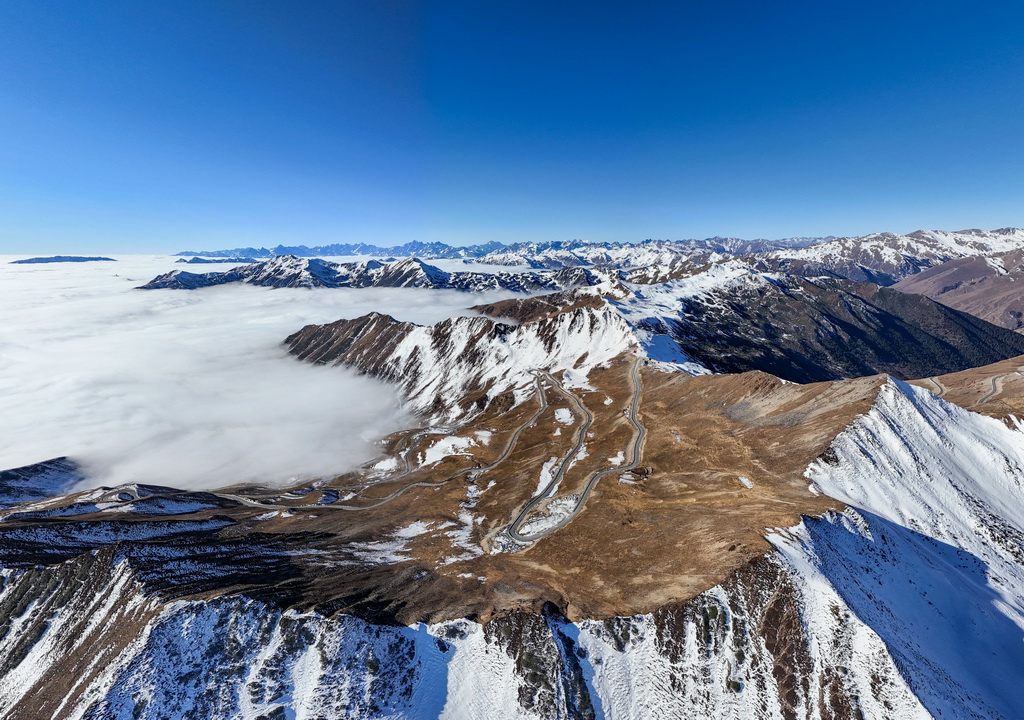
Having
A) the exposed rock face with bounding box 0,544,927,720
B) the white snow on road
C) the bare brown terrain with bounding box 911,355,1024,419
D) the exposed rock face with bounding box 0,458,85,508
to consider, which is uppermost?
the bare brown terrain with bounding box 911,355,1024,419

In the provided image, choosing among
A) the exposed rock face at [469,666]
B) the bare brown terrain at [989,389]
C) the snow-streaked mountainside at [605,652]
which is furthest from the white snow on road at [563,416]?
the bare brown terrain at [989,389]

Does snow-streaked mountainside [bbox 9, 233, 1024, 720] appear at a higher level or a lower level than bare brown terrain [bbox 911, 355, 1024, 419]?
lower

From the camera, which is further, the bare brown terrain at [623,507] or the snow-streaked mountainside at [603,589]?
the bare brown terrain at [623,507]

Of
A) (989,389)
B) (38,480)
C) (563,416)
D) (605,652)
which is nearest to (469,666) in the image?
(605,652)

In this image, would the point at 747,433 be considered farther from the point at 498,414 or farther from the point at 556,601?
the point at 498,414

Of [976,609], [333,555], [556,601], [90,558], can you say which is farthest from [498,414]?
[976,609]

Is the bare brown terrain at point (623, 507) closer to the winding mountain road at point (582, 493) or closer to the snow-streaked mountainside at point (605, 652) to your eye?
the winding mountain road at point (582, 493)

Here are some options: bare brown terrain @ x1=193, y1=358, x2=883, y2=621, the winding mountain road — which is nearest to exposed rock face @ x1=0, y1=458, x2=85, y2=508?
bare brown terrain @ x1=193, y1=358, x2=883, y2=621

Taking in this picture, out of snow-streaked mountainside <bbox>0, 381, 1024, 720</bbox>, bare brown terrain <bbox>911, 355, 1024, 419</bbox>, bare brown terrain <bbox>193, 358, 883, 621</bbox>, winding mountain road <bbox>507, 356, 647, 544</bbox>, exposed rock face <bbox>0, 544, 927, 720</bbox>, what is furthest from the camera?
bare brown terrain <bbox>911, 355, 1024, 419</bbox>

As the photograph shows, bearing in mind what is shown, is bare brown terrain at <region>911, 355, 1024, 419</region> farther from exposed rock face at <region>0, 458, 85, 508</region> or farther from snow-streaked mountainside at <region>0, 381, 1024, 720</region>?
exposed rock face at <region>0, 458, 85, 508</region>
